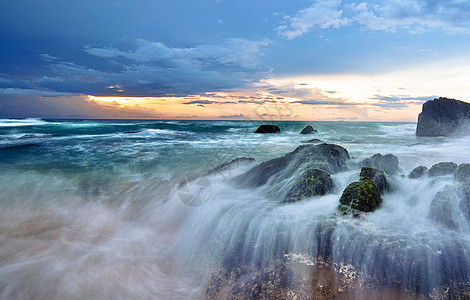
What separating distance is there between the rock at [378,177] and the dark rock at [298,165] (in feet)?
4.41

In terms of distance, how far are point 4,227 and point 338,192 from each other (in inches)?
324

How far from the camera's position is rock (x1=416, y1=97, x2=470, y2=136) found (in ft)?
89.0

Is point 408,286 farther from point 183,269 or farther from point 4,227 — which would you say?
point 4,227

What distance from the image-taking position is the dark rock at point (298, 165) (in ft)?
24.4

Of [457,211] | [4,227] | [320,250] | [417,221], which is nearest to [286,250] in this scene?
[320,250]

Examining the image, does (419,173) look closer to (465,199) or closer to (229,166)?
(465,199)

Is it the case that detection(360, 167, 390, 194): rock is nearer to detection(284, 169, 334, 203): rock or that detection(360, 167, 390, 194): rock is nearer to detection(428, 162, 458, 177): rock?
detection(284, 169, 334, 203): rock

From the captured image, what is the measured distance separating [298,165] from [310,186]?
1965 mm

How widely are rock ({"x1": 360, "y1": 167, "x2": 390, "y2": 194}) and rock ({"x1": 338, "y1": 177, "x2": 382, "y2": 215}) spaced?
0.71 m

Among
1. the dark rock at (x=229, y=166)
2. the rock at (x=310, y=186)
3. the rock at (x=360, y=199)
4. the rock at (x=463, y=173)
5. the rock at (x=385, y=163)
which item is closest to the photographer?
the rock at (x=360, y=199)

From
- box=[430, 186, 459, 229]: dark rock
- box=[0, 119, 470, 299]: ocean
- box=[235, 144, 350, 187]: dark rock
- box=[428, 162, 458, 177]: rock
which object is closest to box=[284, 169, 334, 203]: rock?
box=[0, 119, 470, 299]: ocean

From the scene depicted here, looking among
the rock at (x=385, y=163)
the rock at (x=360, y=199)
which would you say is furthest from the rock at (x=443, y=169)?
the rock at (x=360, y=199)

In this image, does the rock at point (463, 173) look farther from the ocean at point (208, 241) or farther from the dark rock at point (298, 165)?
the dark rock at point (298, 165)

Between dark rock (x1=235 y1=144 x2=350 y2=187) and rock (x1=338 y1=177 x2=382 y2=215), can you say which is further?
dark rock (x1=235 y1=144 x2=350 y2=187)
